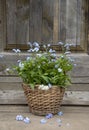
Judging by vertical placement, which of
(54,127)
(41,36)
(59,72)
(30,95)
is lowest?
(54,127)

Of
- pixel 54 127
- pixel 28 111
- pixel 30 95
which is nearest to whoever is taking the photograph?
pixel 54 127

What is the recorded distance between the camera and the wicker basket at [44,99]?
3191mm

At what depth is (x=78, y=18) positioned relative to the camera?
11.7 ft

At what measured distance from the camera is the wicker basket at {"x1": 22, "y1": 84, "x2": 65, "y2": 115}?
3191mm

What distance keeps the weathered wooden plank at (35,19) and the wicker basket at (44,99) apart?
0.60 metres

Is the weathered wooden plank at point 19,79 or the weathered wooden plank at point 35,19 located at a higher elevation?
the weathered wooden plank at point 35,19

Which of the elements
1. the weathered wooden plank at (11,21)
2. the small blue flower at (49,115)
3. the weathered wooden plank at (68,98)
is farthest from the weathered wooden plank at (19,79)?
the small blue flower at (49,115)

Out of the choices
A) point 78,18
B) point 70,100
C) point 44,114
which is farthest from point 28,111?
point 78,18

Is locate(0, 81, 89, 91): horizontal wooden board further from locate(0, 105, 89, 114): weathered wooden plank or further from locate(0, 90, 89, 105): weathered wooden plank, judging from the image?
locate(0, 105, 89, 114): weathered wooden plank

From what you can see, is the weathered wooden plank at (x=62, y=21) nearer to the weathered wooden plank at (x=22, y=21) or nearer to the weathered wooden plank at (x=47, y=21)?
Result: the weathered wooden plank at (x=47, y=21)

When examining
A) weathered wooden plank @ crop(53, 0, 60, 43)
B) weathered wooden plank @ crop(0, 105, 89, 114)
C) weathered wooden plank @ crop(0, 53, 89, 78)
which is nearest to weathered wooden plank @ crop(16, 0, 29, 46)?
weathered wooden plank @ crop(0, 53, 89, 78)

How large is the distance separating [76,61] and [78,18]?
1.39ft

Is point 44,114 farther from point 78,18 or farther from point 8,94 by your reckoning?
point 78,18

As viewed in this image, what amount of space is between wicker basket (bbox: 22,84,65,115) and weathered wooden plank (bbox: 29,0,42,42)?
604 millimetres
